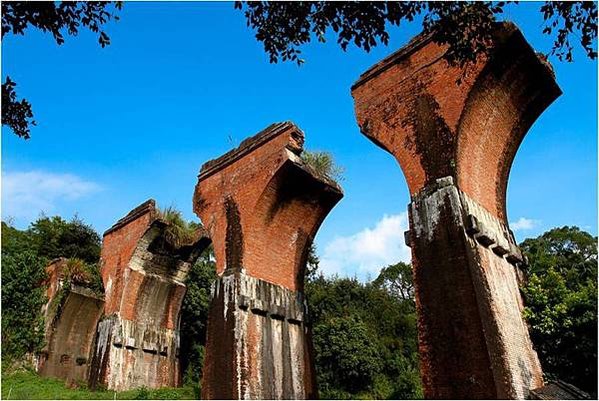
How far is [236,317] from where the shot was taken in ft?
36.3

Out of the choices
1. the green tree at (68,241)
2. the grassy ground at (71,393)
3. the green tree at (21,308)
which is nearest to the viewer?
the grassy ground at (71,393)

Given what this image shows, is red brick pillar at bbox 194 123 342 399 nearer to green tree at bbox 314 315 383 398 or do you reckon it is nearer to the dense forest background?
the dense forest background

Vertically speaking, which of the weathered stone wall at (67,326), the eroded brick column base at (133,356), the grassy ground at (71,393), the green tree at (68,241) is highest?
the green tree at (68,241)

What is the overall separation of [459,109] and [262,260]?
229 inches

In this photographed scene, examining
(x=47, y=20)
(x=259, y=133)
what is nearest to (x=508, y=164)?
(x=259, y=133)

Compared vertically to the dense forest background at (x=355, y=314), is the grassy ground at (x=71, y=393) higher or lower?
lower

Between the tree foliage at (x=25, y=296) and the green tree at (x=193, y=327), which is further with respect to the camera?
the green tree at (x=193, y=327)

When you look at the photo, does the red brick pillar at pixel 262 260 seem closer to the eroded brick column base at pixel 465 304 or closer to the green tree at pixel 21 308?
the eroded brick column base at pixel 465 304

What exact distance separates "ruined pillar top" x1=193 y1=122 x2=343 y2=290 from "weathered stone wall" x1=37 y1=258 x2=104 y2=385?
9.06m

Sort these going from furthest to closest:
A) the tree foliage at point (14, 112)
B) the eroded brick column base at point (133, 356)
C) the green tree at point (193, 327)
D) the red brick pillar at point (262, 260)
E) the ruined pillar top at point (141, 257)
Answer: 1. the green tree at point (193, 327)
2. the ruined pillar top at point (141, 257)
3. the eroded brick column base at point (133, 356)
4. the red brick pillar at point (262, 260)
5. the tree foliage at point (14, 112)

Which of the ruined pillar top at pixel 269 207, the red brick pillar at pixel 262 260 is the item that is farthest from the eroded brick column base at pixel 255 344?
the ruined pillar top at pixel 269 207

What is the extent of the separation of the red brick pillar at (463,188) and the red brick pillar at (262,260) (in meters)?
2.93

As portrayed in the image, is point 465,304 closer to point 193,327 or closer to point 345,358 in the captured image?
point 345,358

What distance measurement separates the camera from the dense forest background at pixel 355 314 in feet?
26.6
